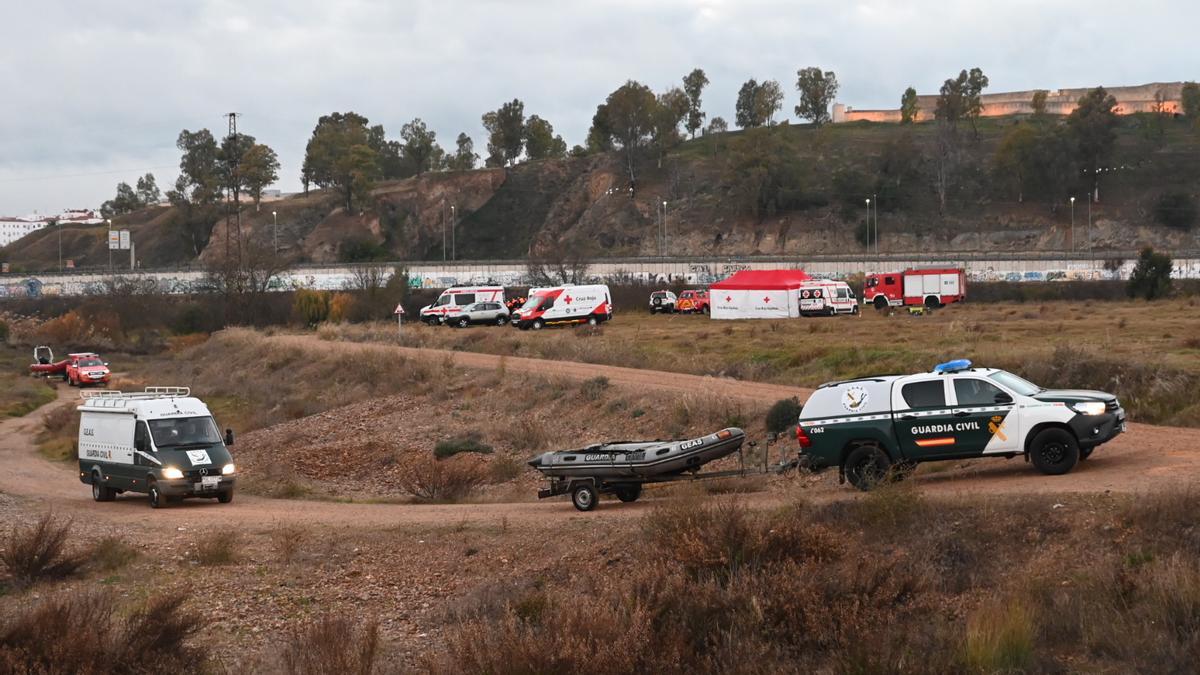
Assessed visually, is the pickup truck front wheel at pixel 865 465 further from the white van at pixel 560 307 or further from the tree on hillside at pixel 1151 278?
the tree on hillside at pixel 1151 278

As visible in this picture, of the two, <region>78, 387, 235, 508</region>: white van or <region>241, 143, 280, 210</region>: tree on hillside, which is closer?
<region>78, 387, 235, 508</region>: white van

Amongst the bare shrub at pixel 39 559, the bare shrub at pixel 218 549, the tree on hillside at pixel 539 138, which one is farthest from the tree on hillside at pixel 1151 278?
the tree on hillside at pixel 539 138

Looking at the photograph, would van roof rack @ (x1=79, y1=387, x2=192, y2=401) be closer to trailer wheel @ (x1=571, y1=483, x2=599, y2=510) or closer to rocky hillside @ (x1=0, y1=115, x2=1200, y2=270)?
trailer wheel @ (x1=571, y1=483, x2=599, y2=510)

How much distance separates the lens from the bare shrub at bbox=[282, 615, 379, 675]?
12.3 m

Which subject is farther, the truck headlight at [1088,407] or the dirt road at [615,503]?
Result: the truck headlight at [1088,407]

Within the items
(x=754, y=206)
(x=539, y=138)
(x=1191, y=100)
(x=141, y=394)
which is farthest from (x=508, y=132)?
(x=141, y=394)

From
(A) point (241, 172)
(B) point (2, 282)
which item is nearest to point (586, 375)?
(B) point (2, 282)

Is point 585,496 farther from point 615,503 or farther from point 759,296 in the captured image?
point 759,296

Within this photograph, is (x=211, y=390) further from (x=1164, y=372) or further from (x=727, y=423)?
(x=1164, y=372)

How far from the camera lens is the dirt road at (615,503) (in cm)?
1858

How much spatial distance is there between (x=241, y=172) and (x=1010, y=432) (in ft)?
580

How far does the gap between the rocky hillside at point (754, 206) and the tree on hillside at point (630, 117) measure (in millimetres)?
3382

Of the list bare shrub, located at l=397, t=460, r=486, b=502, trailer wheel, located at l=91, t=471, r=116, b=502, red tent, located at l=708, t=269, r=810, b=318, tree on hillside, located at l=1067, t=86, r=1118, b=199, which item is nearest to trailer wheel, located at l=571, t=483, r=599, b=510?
bare shrub, located at l=397, t=460, r=486, b=502

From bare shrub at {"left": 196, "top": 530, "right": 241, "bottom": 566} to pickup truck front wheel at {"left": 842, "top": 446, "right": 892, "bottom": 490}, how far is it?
1042 centimetres
